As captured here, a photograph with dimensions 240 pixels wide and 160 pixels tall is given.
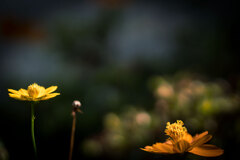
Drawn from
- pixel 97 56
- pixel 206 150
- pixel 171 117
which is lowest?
pixel 206 150

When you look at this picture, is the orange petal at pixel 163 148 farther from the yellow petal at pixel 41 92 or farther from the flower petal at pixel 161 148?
the yellow petal at pixel 41 92

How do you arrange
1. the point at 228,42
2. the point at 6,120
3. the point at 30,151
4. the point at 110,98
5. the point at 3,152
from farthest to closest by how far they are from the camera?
the point at 228,42, the point at 110,98, the point at 6,120, the point at 30,151, the point at 3,152

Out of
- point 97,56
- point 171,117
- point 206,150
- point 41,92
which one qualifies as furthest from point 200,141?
point 97,56

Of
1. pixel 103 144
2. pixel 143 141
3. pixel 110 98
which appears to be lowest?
pixel 143 141

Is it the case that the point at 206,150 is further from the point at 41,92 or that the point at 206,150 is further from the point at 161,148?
the point at 41,92

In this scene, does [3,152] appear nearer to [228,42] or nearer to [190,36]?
[228,42]

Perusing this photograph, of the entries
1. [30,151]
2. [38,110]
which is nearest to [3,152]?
[30,151]

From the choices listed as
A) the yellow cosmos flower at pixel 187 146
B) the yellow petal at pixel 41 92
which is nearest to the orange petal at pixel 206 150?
the yellow cosmos flower at pixel 187 146

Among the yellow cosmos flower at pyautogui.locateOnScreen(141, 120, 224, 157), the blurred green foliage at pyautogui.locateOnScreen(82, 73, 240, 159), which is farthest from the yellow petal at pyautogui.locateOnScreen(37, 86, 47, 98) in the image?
the blurred green foliage at pyautogui.locateOnScreen(82, 73, 240, 159)

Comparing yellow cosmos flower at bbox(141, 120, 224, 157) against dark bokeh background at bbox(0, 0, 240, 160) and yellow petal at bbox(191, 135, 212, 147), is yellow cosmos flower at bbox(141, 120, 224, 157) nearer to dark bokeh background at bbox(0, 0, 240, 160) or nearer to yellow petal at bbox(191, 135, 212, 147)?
yellow petal at bbox(191, 135, 212, 147)
